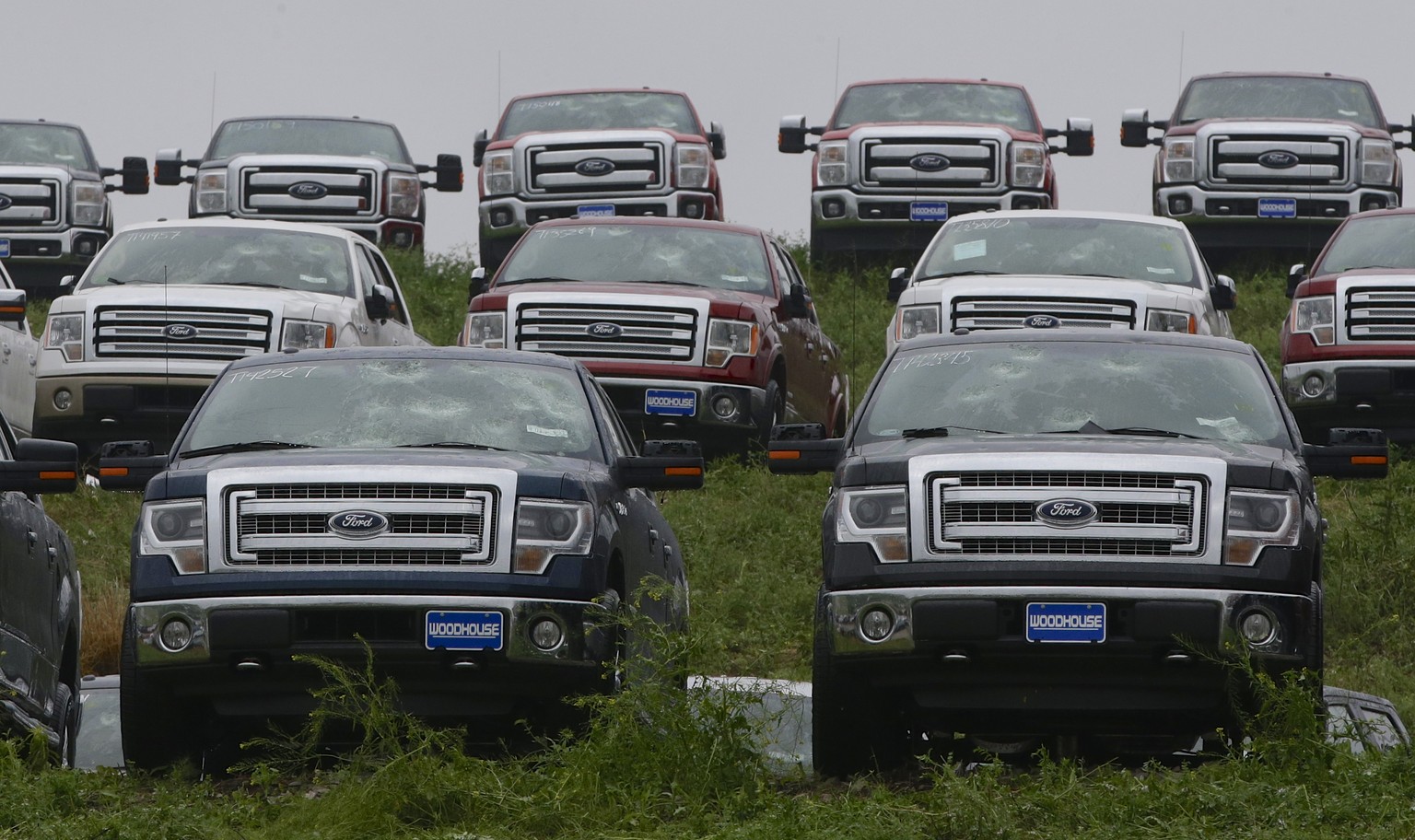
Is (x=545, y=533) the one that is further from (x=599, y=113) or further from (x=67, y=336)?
(x=599, y=113)

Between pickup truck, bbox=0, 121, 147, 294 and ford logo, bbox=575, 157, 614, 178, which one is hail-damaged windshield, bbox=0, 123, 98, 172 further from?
ford logo, bbox=575, 157, 614, 178

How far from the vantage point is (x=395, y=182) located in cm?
2564

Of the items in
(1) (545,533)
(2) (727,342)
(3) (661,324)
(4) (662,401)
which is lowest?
(4) (662,401)

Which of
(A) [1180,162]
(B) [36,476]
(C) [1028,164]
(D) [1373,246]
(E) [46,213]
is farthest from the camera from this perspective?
(E) [46,213]

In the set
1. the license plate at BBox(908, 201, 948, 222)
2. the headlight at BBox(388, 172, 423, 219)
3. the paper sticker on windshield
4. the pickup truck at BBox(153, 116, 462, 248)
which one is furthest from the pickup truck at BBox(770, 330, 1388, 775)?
the headlight at BBox(388, 172, 423, 219)

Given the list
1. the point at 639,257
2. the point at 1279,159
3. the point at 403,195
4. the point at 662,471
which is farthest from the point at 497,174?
the point at 662,471

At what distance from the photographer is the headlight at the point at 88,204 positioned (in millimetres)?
25516

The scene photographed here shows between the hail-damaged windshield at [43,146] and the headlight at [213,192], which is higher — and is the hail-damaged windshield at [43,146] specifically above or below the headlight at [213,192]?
above

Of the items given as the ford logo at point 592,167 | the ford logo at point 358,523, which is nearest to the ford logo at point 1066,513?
the ford logo at point 358,523

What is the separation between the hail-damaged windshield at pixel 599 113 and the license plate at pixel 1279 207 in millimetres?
5632

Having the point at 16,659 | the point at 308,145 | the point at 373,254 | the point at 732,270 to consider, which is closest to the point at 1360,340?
the point at 732,270

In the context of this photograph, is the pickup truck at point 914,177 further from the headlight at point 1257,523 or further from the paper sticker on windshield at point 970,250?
the headlight at point 1257,523

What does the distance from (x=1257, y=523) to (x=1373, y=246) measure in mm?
10085

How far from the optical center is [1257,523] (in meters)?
8.55
